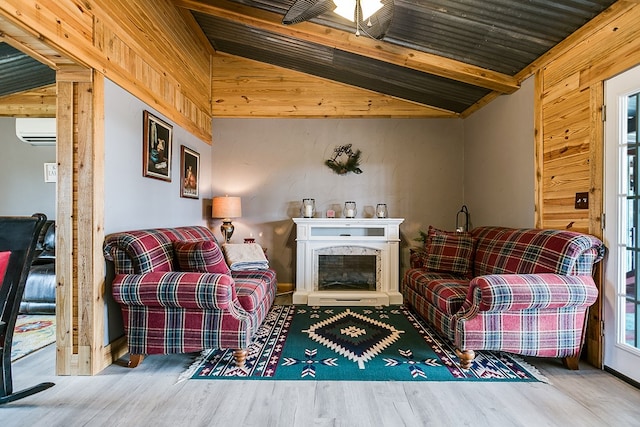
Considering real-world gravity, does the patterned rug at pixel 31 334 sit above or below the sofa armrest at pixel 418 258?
below

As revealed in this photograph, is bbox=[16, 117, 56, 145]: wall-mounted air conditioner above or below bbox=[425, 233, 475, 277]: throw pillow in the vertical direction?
above

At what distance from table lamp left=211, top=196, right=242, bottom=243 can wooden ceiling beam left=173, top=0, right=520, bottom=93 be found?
2048 millimetres

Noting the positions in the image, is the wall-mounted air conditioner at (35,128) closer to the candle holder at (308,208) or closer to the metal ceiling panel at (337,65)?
the metal ceiling panel at (337,65)

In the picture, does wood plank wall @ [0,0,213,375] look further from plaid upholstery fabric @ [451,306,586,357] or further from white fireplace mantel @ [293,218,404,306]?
plaid upholstery fabric @ [451,306,586,357]

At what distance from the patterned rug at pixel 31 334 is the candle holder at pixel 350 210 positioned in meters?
3.25

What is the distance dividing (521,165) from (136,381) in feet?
12.2

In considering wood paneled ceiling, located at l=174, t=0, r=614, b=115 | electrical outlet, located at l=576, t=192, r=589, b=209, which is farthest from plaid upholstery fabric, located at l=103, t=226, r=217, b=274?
electrical outlet, located at l=576, t=192, r=589, b=209

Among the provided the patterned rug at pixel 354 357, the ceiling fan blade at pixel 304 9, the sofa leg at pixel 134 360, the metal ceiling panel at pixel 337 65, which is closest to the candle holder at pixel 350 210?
the patterned rug at pixel 354 357

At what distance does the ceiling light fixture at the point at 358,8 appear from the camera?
6.46 ft

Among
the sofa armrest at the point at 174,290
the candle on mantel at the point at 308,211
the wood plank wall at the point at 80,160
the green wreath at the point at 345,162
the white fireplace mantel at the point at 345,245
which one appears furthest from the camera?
the green wreath at the point at 345,162

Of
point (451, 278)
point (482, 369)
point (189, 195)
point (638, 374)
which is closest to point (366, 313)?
point (451, 278)

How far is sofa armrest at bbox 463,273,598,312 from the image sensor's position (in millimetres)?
2002

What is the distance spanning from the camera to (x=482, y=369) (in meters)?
2.16

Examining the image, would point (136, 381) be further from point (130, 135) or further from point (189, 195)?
point (189, 195)
